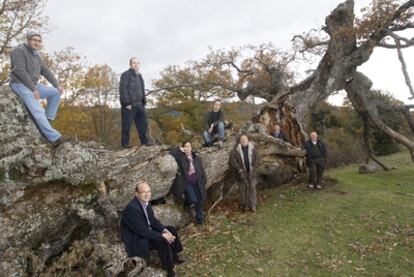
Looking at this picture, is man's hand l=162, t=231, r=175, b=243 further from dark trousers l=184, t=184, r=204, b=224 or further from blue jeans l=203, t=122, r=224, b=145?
blue jeans l=203, t=122, r=224, b=145

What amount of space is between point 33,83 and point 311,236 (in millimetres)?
6809

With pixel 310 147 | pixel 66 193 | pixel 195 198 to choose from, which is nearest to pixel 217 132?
pixel 195 198

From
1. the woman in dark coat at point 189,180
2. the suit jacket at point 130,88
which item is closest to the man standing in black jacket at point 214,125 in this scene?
the woman in dark coat at point 189,180

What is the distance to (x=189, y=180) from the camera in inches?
354

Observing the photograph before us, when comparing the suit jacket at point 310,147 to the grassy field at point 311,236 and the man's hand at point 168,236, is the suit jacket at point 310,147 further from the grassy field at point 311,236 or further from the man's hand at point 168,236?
the man's hand at point 168,236

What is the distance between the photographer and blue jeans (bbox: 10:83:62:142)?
7098 millimetres

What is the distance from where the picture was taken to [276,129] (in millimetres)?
12633

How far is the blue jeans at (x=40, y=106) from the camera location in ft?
23.3

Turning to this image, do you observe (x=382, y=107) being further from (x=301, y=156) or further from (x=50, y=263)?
(x=50, y=263)

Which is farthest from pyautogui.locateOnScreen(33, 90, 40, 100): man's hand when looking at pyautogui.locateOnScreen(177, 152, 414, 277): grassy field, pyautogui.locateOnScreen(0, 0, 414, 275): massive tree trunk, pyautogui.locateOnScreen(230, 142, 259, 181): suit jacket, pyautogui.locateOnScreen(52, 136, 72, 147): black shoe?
pyautogui.locateOnScreen(230, 142, 259, 181): suit jacket

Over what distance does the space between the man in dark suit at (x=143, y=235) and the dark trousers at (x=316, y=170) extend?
6.54 metres

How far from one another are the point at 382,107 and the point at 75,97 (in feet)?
72.6

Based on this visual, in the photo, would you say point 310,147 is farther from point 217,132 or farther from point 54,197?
point 54,197

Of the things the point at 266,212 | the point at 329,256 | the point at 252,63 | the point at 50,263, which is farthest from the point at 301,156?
the point at 50,263
